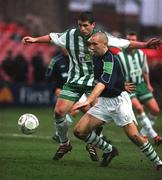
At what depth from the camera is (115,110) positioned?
1236 centimetres

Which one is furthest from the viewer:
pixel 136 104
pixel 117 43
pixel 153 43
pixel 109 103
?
pixel 136 104

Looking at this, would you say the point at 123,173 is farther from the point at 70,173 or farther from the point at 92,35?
the point at 92,35

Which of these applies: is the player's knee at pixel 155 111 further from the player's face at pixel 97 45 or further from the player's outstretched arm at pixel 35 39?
the player's face at pixel 97 45

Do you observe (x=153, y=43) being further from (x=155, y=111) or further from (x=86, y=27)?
(x=155, y=111)

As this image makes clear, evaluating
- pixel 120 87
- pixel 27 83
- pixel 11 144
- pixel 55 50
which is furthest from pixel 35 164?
pixel 55 50

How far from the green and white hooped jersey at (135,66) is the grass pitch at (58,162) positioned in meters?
1.33

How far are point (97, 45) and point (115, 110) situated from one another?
40.3 inches

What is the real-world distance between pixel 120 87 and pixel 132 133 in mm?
732

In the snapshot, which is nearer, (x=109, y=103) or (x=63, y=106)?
(x=109, y=103)

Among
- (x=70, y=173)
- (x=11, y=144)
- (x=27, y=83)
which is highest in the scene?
(x=70, y=173)

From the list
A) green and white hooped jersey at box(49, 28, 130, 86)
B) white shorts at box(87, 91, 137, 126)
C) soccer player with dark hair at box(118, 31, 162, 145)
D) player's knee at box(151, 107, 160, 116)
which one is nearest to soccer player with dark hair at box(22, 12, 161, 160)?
green and white hooped jersey at box(49, 28, 130, 86)

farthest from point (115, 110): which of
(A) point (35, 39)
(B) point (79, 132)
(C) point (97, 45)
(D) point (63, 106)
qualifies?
(A) point (35, 39)

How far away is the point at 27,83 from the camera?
28.2 m

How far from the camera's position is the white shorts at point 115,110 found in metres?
12.3
